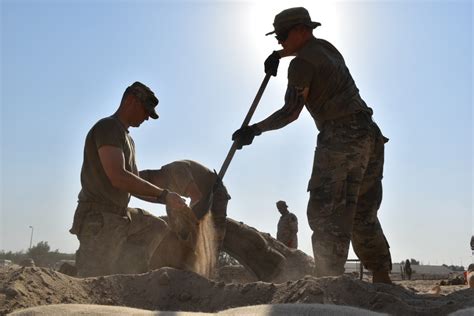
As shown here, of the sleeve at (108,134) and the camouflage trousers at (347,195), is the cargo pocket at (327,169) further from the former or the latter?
the sleeve at (108,134)

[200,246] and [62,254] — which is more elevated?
[62,254]

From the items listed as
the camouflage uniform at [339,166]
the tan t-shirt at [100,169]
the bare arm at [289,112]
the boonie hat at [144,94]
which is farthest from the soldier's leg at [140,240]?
the camouflage uniform at [339,166]

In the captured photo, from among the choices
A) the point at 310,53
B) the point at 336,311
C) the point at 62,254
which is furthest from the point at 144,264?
the point at 62,254

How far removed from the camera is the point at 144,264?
15.0ft

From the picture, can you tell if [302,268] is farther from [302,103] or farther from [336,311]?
[336,311]

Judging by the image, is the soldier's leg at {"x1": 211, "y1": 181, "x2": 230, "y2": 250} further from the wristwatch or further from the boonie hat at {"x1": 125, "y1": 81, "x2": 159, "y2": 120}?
the boonie hat at {"x1": 125, "y1": 81, "x2": 159, "y2": 120}

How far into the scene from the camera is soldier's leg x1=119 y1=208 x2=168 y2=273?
14.8 feet

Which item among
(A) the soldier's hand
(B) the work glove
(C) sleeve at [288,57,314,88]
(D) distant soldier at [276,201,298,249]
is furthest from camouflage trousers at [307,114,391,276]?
(D) distant soldier at [276,201,298,249]

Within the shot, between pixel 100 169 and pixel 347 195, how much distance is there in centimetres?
185

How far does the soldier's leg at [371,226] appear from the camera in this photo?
4406 mm

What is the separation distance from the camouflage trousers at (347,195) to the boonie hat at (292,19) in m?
0.82

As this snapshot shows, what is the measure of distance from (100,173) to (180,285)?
55.7 inches

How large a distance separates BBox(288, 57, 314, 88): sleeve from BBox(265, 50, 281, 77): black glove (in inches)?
26.2

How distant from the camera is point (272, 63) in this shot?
498 cm
